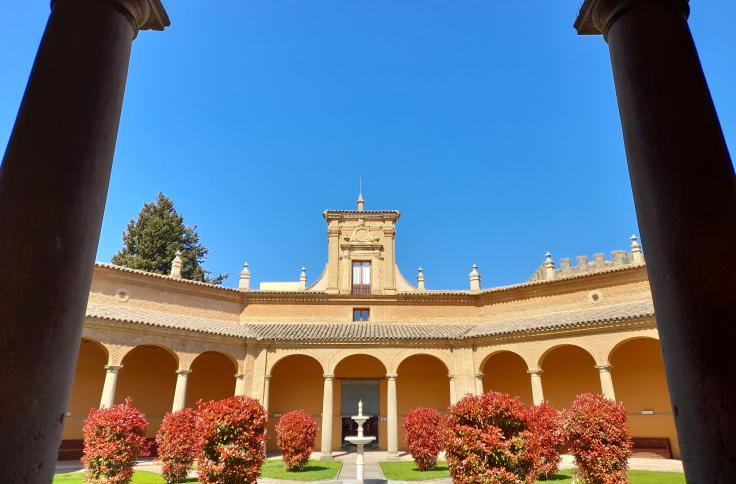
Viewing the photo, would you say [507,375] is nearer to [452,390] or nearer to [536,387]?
[452,390]

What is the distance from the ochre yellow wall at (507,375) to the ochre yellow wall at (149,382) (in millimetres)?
15075

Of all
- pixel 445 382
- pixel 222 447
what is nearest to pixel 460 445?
pixel 222 447

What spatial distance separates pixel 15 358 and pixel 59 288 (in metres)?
0.38

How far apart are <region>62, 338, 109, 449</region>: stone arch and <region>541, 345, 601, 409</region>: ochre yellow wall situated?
19.3 m

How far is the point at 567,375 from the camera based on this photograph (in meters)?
21.6

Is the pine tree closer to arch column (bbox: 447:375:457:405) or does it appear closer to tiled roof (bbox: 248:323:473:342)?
tiled roof (bbox: 248:323:473:342)

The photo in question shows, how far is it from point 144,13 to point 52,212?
5.88 ft

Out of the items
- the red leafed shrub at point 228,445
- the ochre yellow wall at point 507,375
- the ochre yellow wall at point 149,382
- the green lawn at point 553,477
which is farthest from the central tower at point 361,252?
the red leafed shrub at point 228,445

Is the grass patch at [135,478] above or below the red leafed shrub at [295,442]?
below

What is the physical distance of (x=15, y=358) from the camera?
88.9 inches

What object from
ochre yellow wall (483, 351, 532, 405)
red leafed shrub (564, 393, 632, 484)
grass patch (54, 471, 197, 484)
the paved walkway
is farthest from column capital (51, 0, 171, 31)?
ochre yellow wall (483, 351, 532, 405)

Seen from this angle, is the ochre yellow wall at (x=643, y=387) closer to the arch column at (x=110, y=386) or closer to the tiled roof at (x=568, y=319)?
the tiled roof at (x=568, y=319)

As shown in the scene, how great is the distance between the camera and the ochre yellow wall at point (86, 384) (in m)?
19.5

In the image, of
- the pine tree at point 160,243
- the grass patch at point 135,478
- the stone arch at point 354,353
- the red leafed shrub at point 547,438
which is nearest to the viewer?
the grass patch at point 135,478
